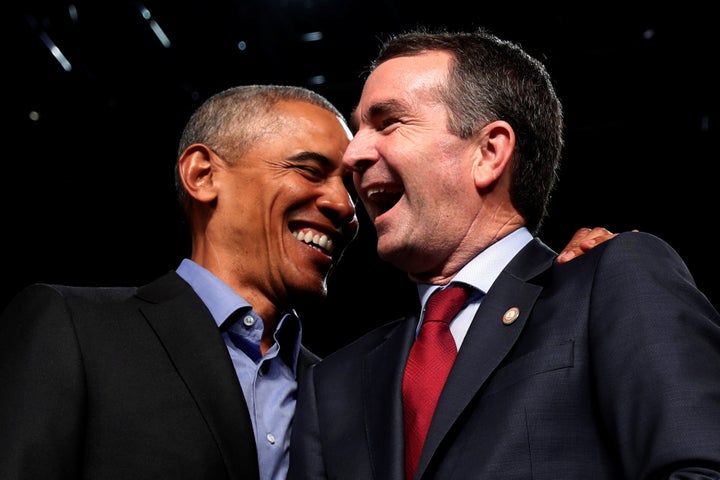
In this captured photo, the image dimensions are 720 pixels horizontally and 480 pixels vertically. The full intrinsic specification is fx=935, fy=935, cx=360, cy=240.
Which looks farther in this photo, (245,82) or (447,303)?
(245,82)

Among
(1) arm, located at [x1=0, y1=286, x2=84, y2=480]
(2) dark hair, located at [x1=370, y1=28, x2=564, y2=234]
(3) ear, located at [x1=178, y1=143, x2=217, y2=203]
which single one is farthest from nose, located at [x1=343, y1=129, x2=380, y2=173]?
(1) arm, located at [x1=0, y1=286, x2=84, y2=480]

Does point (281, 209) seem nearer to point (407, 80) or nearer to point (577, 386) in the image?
point (407, 80)

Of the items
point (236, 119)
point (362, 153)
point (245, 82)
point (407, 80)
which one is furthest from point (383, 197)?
point (245, 82)

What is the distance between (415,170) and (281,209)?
52 centimetres

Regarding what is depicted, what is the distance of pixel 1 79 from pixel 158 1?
57 centimetres

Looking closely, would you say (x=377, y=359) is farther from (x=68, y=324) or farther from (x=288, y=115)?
(x=288, y=115)

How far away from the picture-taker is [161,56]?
3.13 m

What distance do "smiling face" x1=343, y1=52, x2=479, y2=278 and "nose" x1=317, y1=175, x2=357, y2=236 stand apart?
0.35 m

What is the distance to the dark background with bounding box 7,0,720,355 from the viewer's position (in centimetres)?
301

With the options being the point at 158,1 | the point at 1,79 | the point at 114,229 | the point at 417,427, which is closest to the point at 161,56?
the point at 158,1

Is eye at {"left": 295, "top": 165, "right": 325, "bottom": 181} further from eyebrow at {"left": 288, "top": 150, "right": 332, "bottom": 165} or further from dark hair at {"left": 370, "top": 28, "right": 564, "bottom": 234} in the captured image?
dark hair at {"left": 370, "top": 28, "right": 564, "bottom": 234}

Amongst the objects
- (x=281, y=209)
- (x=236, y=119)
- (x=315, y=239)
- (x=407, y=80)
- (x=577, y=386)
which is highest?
(x=236, y=119)

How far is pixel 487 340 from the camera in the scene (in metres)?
1.42

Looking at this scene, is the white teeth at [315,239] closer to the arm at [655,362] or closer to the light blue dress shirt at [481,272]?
the light blue dress shirt at [481,272]
